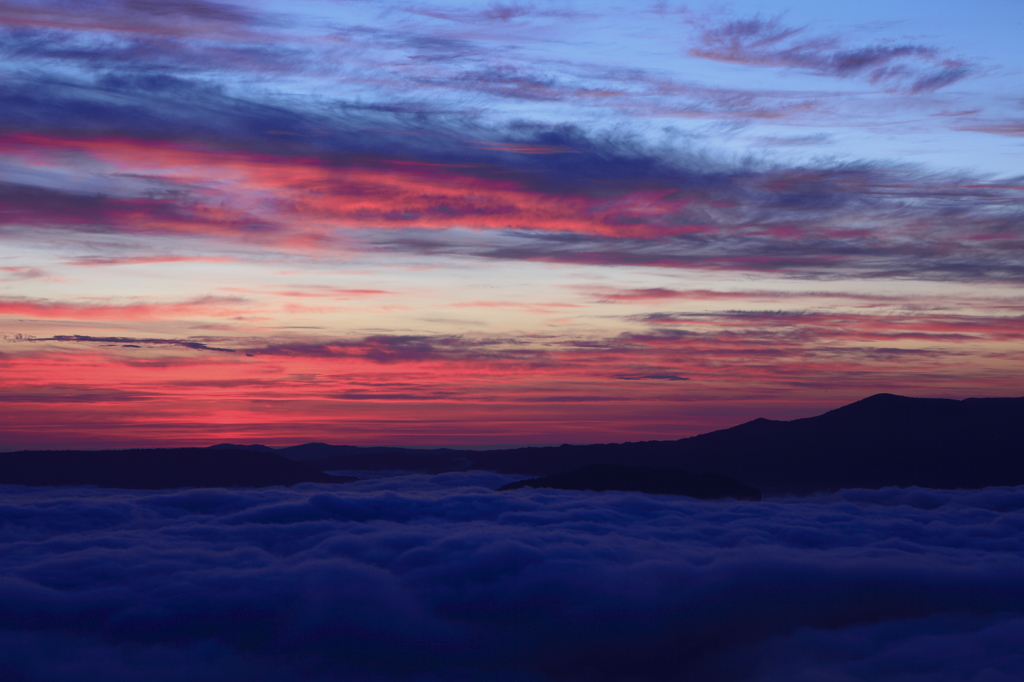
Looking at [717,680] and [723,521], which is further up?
[723,521]

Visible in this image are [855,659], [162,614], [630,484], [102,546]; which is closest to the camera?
[855,659]

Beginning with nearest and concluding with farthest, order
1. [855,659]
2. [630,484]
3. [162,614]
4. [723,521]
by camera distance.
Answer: [855,659] < [162,614] < [723,521] < [630,484]

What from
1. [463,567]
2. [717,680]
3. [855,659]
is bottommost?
[717,680]

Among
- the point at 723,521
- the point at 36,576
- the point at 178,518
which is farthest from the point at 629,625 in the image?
the point at 178,518

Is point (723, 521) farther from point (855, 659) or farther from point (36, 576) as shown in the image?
point (36, 576)

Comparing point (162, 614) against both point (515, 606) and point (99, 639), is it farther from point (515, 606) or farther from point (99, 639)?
point (515, 606)

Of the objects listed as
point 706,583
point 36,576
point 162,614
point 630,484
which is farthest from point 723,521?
point 36,576

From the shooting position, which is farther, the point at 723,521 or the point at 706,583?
the point at 723,521
